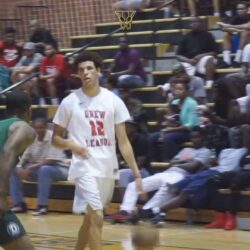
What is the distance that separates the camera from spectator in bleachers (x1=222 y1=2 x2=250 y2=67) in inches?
611

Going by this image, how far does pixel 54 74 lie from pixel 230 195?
663cm

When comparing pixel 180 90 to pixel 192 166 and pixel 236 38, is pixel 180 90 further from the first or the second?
pixel 236 38

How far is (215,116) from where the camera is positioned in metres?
13.2

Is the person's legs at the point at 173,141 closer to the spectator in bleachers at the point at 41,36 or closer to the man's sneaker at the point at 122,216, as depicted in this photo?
the man's sneaker at the point at 122,216

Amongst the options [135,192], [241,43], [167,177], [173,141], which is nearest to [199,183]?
[167,177]

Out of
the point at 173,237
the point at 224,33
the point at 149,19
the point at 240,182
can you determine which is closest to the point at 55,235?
the point at 173,237

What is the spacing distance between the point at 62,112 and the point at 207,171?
403cm

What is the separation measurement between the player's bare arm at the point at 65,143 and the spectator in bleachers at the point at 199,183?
379cm

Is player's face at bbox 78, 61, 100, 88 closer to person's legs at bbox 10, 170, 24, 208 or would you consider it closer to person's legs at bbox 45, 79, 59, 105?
person's legs at bbox 10, 170, 24, 208

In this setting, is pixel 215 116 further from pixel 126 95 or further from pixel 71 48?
pixel 71 48

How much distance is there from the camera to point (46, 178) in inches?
543

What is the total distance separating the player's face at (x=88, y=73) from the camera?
825 cm

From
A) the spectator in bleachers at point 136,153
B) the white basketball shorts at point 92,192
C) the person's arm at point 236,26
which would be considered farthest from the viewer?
the person's arm at point 236,26

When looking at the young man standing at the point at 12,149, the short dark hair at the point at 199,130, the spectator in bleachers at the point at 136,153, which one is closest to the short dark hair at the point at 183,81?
the short dark hair at the point at 199,130
